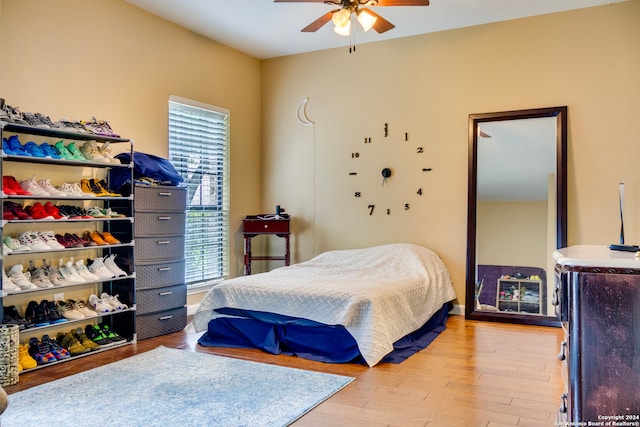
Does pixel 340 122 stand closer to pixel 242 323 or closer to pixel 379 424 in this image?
pixel 242 323

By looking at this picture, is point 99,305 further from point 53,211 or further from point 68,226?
point 53,211

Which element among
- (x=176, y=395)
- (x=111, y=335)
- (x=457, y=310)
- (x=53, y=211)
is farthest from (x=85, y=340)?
(x=457, y=310)

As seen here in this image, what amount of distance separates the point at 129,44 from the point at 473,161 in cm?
345

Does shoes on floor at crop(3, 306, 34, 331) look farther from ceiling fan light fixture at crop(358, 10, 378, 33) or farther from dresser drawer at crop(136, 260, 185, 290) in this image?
ceiling fan light fixture at crop(358, 10, 378, 33)

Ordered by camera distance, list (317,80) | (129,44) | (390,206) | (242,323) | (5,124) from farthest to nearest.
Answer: (317,80) < (390,206) < (129,44) < (242,323) < (5,124)

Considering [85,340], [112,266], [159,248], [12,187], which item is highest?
[12,187]

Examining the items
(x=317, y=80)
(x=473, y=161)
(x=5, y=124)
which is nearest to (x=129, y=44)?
(x=5, y=124)

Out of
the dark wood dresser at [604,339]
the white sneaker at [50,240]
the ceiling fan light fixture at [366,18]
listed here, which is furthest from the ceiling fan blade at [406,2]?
the white sneaker at [50,240]

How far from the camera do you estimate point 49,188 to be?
3.70 metres

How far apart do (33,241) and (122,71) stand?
1.77m

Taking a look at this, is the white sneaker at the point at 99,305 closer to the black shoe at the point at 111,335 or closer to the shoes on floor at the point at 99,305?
the shoes on floor at the point at 99,305

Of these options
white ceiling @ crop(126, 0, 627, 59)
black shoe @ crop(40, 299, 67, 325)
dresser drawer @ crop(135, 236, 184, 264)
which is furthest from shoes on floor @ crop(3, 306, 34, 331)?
white ceiling @ crop(126, 0, 627, 59)

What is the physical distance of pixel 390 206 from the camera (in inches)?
223

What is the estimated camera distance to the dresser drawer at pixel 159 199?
4.27m
